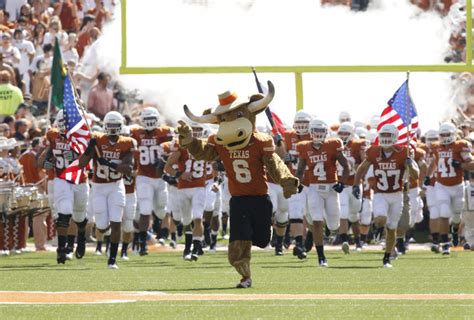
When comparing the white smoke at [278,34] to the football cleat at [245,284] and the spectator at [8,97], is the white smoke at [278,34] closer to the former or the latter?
the spectator at [8,97]

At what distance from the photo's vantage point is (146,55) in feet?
71.7

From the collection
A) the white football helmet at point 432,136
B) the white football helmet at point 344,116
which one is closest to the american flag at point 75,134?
the white football helmet at point 432,136

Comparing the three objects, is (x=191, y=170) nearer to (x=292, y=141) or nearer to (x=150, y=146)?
(x=150, y=146)

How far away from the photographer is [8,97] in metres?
22.4

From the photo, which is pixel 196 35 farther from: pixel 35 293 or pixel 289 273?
pixel 35 293

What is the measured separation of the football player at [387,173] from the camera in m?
16.4

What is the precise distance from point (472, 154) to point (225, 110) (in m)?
8.50

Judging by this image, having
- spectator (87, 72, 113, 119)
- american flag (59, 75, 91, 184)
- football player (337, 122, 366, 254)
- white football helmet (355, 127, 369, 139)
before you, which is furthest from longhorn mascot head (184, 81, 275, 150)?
spectator (87, 72, 113, 119)

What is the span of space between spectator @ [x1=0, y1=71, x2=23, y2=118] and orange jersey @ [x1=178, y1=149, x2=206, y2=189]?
16.6 feet

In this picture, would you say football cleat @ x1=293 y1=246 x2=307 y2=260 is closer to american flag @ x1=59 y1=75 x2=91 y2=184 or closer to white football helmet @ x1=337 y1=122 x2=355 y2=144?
american flag @ x1=59 y1=75 x2=91 y2=184

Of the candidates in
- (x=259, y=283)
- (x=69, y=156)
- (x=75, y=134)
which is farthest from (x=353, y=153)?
(x=259, y=283)

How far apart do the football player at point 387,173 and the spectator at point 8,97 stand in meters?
7.49

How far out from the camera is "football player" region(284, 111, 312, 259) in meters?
17.8

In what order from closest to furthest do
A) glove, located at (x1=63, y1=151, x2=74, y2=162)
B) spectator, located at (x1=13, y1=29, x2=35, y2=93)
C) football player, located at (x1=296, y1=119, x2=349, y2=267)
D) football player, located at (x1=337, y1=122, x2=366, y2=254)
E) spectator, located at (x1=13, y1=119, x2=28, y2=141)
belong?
glove, located at (x1=63, y1=151, x2=74, y2=162)
football player, located at (x1=296, y1=119, x2=349, y2=267)
football player, located at (x1=337, y1=122, x2=366, y2=254)
spectator, located at (x1=13, y1=119, x2=28, y2=141)
spectator, located at (x1=13, y1=29, x2=35, y2=93)
